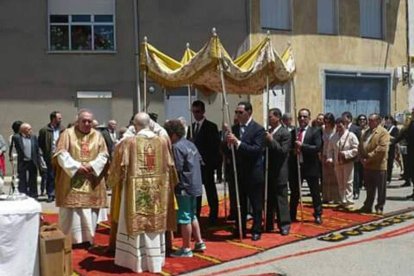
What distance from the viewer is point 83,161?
939 cm

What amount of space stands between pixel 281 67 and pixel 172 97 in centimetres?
1084

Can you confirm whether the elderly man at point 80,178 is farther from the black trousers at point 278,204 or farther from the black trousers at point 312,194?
the black trousers at point 312,194

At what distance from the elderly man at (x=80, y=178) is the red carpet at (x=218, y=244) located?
363 millimetres

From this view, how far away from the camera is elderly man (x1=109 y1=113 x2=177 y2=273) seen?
8062 mm

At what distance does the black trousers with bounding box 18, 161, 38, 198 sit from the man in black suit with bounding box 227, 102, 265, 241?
628cm

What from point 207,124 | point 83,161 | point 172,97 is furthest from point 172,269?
point 172,97

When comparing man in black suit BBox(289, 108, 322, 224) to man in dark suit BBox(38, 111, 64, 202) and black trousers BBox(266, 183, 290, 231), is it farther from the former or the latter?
man in dark suit BBox(38, 111, 64, 202)

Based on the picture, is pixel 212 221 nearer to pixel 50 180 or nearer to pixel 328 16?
pixel 50 180

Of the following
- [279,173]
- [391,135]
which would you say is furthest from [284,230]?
[391,135]

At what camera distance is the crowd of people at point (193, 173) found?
8.18 m

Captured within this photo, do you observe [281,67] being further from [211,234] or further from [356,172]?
[356,172]

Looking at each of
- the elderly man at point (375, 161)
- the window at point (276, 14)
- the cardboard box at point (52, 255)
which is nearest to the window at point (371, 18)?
the window at point (276, 14)

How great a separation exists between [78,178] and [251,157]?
2408 millimetres

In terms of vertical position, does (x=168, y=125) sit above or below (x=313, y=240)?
above
